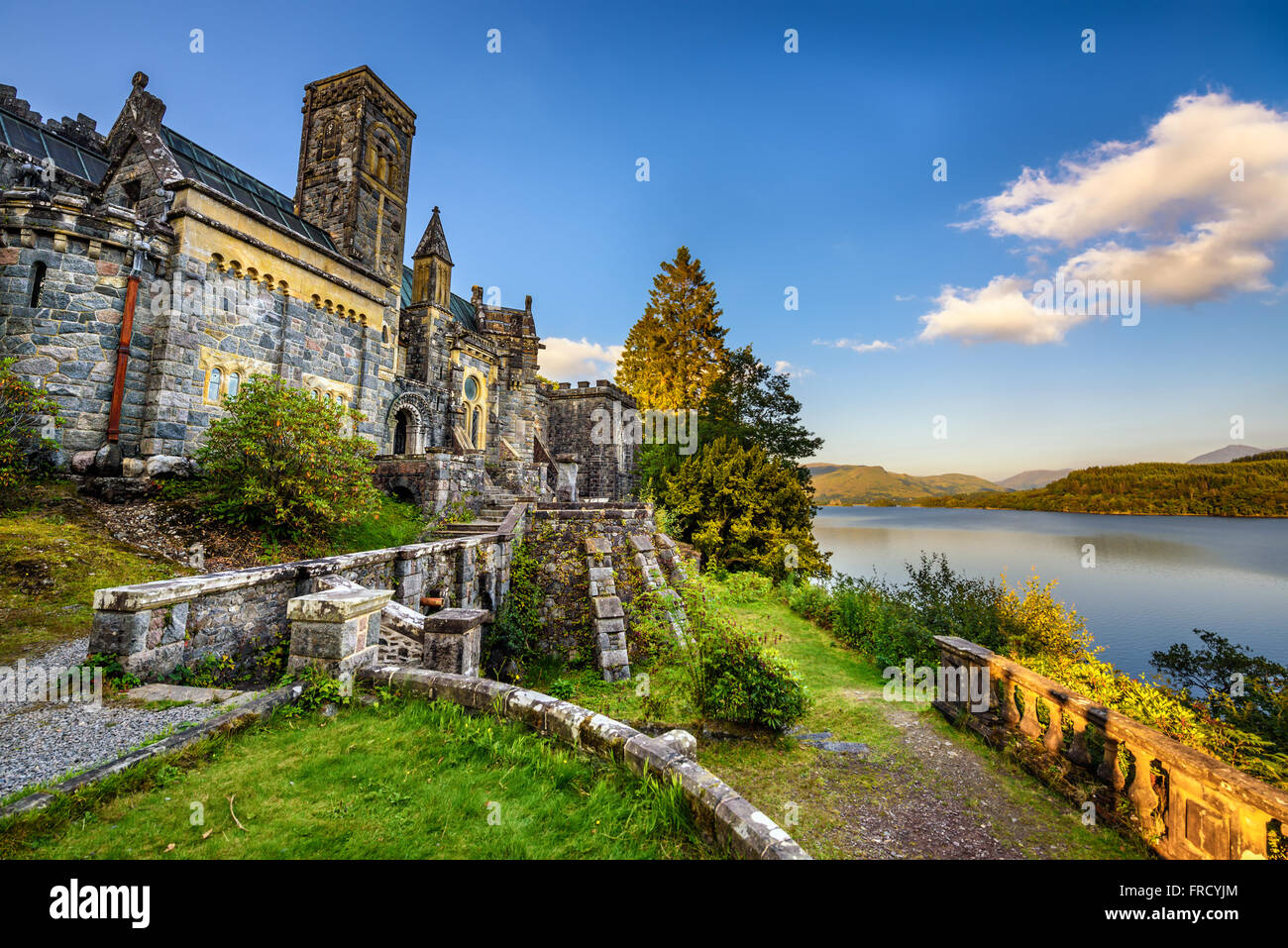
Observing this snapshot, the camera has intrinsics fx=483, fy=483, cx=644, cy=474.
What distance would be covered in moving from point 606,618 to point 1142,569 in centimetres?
2492

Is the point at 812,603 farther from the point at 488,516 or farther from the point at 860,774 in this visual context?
the point at 488,516

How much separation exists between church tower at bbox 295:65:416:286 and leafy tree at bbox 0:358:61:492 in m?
11.6

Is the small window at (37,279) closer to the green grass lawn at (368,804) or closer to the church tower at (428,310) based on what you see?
the green grass lawn at (368,804)

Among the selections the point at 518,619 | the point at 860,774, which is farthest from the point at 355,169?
the point at 860,774

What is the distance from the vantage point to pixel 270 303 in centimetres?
1334

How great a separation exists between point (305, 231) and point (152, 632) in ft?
54.9

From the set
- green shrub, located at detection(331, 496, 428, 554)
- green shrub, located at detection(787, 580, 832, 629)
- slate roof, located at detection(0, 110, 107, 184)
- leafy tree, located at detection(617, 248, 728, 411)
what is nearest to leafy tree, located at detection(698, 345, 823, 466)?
leafy tree, located at detection(617, 248, 728, 411)

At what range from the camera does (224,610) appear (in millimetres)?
5449

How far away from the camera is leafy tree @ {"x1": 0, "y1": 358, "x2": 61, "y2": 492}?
8.05 m

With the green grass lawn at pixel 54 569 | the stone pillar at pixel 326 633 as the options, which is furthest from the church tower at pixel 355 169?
the stone pillar at pixel 326 633

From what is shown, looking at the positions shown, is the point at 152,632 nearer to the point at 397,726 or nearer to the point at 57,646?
Answer: the point at 57,646

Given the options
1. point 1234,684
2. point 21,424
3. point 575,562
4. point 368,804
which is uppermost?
point 21,424

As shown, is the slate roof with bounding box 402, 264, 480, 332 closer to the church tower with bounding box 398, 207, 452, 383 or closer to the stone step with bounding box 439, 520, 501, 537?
the church tower with bounding box 398, 207, 452, 383
